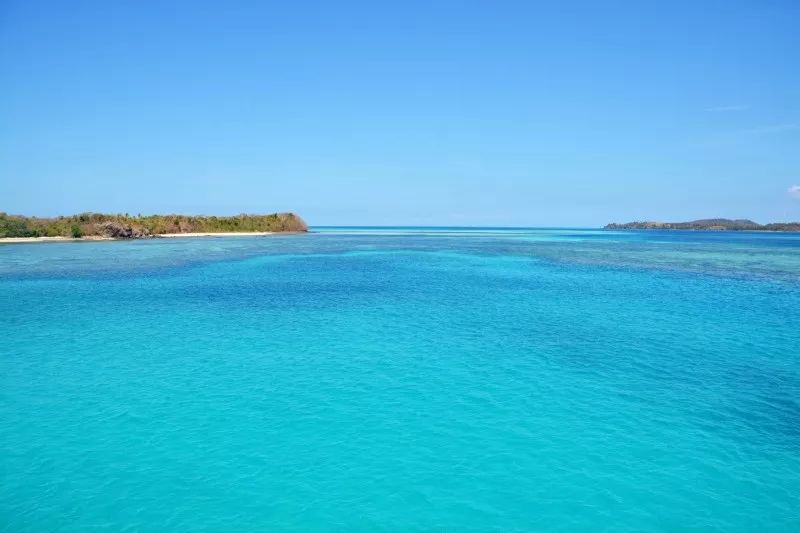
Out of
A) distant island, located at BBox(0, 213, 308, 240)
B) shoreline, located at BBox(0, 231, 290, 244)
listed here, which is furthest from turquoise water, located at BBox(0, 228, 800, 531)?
distant island, located at BBox(0, 213, 308, 240)

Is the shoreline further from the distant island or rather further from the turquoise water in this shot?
the turquoise water

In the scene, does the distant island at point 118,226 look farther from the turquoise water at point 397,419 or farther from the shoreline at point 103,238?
the turquoise water at point 397,419

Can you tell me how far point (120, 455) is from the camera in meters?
11.2

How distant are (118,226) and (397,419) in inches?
4666

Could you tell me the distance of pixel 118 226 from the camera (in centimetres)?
11050

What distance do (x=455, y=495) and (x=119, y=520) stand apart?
6.54 metres

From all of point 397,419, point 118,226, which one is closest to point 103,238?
point 118,226

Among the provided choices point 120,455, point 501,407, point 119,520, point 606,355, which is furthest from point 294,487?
point 606,355

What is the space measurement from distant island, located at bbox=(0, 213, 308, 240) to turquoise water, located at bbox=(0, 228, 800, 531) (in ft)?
296

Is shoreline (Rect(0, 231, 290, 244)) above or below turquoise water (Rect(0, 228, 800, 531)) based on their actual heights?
above

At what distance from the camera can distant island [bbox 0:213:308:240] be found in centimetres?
9969

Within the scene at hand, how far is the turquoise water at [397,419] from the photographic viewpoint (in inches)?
369

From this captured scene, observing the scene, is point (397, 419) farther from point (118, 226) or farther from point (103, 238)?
point (103, 238)

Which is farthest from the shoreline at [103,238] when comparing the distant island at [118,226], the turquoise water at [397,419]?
the turquoise water at [397,419]
